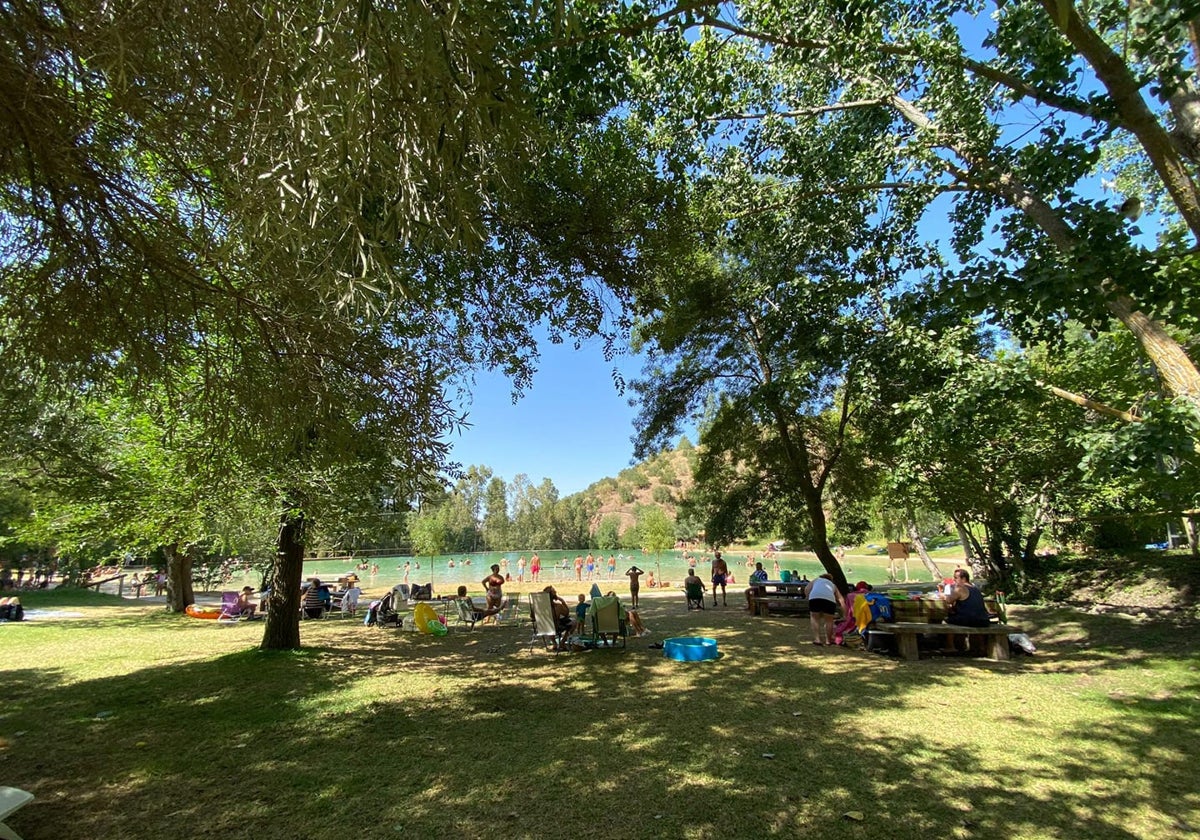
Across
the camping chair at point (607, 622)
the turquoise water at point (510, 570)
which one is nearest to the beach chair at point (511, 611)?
the camping chair at point (607, 622)

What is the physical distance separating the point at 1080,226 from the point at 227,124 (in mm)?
6758

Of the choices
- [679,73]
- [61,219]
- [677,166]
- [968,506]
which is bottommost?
[968,506]

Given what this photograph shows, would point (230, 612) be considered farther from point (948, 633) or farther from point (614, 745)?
point (948, 633)

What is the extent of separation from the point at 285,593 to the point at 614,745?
281 inches

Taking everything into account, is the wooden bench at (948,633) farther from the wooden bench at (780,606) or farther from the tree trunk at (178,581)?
the tree trunk at (178,581)

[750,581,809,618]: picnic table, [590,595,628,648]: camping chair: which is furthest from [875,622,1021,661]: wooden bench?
[750,581,809,618]: picnic table

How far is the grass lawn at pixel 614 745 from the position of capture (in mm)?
3605

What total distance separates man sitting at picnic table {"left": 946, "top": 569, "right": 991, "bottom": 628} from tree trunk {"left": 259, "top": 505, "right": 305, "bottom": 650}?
33.4ft

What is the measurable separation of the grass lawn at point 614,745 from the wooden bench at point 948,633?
331 mm

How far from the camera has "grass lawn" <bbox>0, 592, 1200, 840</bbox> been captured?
11.8 ft

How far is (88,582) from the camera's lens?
86.5 feet

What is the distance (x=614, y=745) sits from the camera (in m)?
4.95

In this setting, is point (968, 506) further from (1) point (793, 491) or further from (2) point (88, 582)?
(2) point (88, 582)

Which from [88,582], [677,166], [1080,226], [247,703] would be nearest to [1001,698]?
[1080,226]
